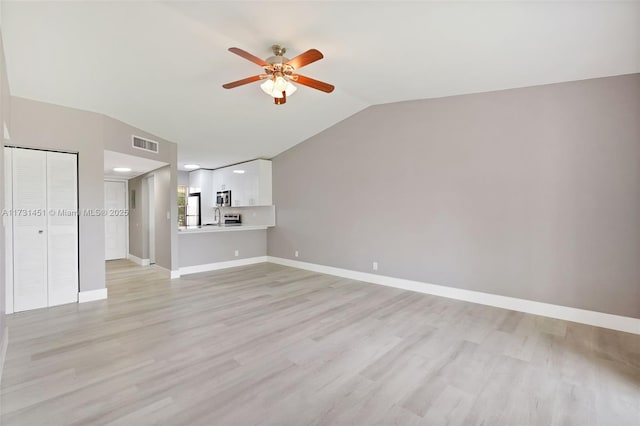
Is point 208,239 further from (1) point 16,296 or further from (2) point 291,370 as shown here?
(2) point 291,370

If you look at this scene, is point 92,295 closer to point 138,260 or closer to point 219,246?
point 219,246

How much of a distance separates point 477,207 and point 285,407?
11.3 ft

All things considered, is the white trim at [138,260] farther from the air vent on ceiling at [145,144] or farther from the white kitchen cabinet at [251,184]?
the air vent on ceiling at [145,144]

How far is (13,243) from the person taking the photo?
11.9 ft

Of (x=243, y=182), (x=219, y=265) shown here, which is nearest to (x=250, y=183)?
(x=243, y=182)

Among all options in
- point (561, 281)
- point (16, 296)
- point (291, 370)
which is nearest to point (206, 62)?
point (291, 370)

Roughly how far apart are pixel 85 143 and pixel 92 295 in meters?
2.12

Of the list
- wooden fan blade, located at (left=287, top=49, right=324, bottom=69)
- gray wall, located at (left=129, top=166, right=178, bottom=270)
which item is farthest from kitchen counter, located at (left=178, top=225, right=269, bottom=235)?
wooden fan blade, located at (left=287, top=49, right=324, bottom=69)

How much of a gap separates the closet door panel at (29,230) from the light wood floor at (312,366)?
0.33 meters

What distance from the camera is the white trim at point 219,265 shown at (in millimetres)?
5824

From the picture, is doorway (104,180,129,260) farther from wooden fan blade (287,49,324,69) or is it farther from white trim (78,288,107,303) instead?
wooden fan blade (287,49,324,69)

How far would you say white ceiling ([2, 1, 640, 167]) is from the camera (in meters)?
2.46

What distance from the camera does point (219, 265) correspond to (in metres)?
6.29

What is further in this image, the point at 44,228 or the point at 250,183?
the point at 250,183
